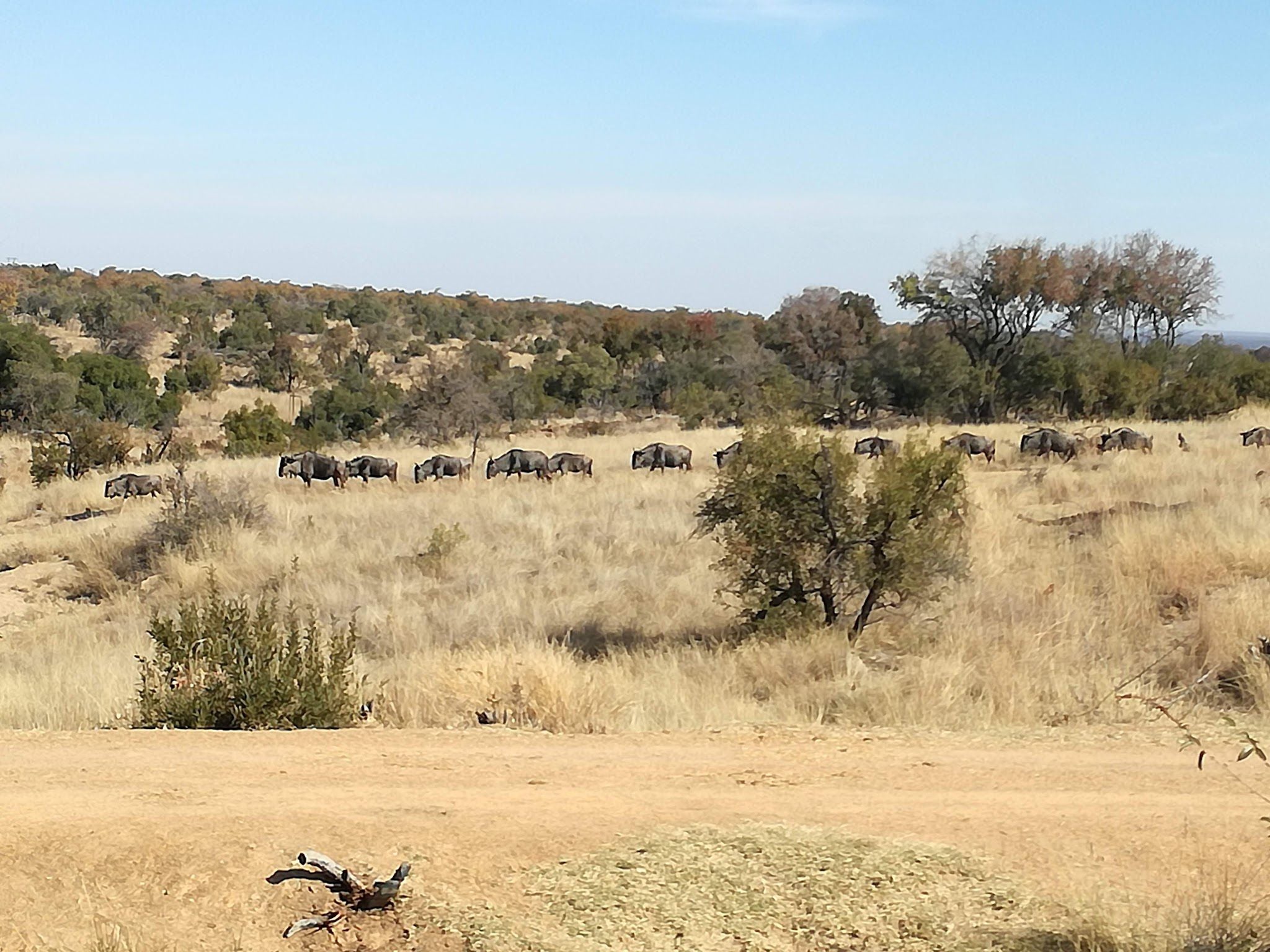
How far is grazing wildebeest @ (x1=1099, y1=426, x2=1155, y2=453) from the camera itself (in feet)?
90.6

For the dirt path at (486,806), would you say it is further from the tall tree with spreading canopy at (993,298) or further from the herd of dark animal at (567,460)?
the tall tree with spreading canopy at (993,298)

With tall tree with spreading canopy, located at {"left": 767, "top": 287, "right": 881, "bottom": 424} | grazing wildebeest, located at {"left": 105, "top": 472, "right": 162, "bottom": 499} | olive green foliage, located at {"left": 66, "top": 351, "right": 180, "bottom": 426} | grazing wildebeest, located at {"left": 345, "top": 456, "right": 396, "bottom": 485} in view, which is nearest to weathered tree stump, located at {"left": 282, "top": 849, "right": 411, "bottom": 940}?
grazing wildebeest, located at {"left": 105, "top": 472, "right": 162, "bottom": 499}

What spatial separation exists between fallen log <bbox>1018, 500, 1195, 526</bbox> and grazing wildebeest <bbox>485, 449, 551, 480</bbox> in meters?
12.1

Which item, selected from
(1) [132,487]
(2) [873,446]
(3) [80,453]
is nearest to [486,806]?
(1) [132,487]

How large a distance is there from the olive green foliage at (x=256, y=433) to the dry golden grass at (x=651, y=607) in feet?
34.6

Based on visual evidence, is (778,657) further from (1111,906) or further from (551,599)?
(1111,906)

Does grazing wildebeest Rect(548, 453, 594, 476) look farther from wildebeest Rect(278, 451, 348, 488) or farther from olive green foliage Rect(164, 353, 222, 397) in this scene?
olive green foliage Rect(164, 353, 222, 397)

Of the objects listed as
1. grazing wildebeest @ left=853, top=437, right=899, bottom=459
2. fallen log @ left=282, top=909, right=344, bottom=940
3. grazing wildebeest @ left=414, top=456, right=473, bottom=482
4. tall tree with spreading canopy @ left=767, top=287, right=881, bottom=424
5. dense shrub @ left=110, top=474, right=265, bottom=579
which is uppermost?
tall tree with spreading canopy @ left=767, top=287, right=881, bottom=424

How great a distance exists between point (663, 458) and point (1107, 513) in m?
12.4

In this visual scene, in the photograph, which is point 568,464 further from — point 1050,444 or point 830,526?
point 830,526

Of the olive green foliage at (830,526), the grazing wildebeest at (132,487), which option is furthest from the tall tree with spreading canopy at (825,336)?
the olive green foliage at (830,526)

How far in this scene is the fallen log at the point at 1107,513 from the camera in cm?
1758

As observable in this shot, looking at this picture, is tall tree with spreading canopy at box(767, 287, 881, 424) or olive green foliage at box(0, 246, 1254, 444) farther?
tall tree with spreading canopy at box(767, 287, 881, 424)

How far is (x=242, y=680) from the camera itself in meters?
8.74
